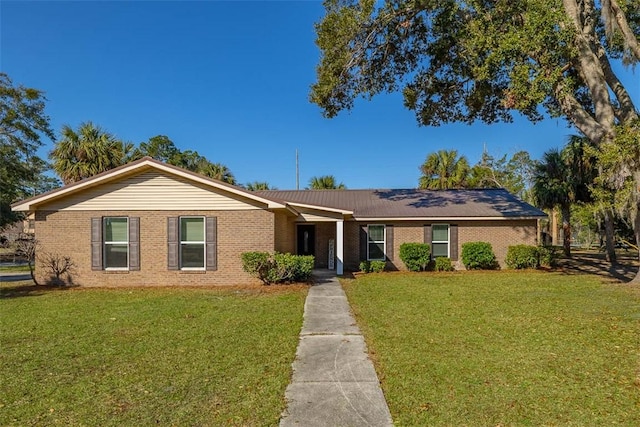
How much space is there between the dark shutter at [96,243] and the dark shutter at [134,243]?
96cm

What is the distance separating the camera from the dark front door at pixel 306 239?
17.5m

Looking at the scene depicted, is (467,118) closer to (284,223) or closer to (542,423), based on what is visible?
(284,223)

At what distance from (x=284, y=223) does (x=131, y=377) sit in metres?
10.2

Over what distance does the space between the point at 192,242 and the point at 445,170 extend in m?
22.8

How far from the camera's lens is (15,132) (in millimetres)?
21531

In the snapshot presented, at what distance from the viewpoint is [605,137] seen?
1120cm

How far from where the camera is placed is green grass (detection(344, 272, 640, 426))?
378 cm

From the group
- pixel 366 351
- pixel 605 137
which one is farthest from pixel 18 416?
pixel 605 137

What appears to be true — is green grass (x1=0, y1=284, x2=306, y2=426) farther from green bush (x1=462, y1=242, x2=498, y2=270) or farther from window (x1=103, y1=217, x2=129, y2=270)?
green bush (x1=462, y1=242, x2=498, y2=270)

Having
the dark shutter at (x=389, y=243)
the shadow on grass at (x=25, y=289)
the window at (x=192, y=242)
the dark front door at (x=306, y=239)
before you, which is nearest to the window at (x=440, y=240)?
the dark shutter at (x=389, y=243)

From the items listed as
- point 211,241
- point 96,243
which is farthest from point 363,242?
point 96,243

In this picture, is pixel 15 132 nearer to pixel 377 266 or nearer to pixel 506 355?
pixel 377 266

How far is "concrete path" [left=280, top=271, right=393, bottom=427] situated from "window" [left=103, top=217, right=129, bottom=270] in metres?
7.77

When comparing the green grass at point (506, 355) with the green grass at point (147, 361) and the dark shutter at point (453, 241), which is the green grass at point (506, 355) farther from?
the dark shutter at point (453, 241)
